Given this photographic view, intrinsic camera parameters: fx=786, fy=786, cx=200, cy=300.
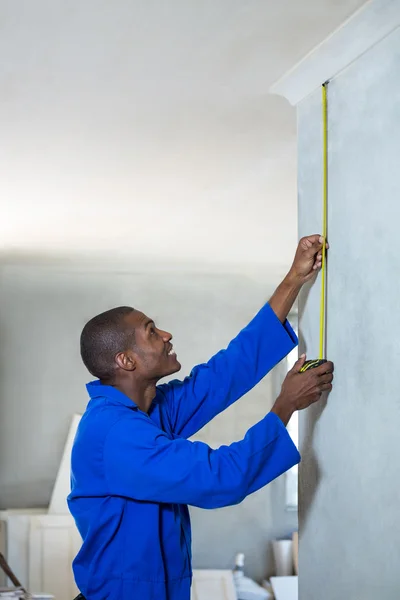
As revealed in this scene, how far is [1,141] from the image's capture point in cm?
332

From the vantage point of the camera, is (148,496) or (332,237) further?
(332,237)

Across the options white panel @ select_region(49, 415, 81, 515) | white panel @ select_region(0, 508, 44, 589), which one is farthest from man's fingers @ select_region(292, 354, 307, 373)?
white panel @ select_region(0, 508, 44, 589)

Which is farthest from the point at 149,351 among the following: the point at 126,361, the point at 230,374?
the point at 230,374

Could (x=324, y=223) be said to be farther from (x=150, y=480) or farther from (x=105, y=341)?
(x=150, y=480)

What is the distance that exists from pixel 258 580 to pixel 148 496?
5015 mm

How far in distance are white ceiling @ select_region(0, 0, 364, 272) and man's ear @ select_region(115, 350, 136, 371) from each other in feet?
3.01

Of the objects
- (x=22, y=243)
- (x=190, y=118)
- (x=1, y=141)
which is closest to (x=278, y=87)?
(x=190, y=118)

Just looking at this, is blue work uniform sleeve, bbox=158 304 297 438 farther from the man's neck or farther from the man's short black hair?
the man's short black hair

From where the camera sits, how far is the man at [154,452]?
2.00 meters

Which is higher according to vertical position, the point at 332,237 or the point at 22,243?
the point at 22,243

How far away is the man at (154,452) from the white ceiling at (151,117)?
2.13 ft

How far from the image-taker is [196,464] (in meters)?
1.98

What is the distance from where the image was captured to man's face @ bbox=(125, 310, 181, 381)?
2.29 m

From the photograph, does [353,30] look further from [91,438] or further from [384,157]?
[91,438]
